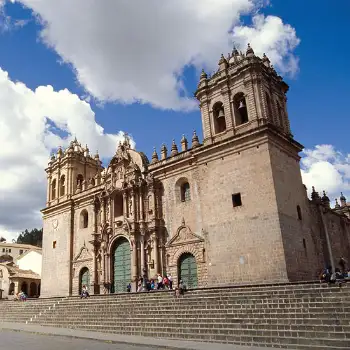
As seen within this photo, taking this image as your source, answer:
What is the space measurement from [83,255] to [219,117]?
46.5 feet

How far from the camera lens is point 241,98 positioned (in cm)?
2098

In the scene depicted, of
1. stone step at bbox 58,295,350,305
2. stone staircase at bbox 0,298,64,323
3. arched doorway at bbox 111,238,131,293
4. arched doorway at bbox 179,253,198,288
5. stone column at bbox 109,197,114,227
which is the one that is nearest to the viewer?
stone step at bbox 58,295,350,305

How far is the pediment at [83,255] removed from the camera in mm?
26644

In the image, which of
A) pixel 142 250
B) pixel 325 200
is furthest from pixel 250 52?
pixel 142 250

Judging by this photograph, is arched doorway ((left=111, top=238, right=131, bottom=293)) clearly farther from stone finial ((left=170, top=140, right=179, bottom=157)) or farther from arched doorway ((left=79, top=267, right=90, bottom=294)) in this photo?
stone finial ((left=170, top=140, right=179, bottom=157))

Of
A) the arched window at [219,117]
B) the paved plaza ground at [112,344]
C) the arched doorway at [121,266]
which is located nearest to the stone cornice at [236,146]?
the arched window at [219,117]

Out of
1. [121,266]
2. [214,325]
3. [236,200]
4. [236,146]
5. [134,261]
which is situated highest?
[236,146]

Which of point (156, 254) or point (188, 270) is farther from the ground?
point (156, 254)

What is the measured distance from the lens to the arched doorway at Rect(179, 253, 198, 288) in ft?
67.5

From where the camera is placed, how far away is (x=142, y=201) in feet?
78.8

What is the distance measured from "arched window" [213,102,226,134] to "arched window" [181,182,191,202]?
151 inches

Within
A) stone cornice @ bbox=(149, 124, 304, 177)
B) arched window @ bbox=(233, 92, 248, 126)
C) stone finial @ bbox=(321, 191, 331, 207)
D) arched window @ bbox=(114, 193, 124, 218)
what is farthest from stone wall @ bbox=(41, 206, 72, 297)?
stone finial @ bbox=(321, 191, 331, 207)

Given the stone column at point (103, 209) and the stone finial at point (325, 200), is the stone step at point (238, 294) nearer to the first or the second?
the stone column at point (103, 209)

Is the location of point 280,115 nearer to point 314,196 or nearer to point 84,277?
point 314,196
